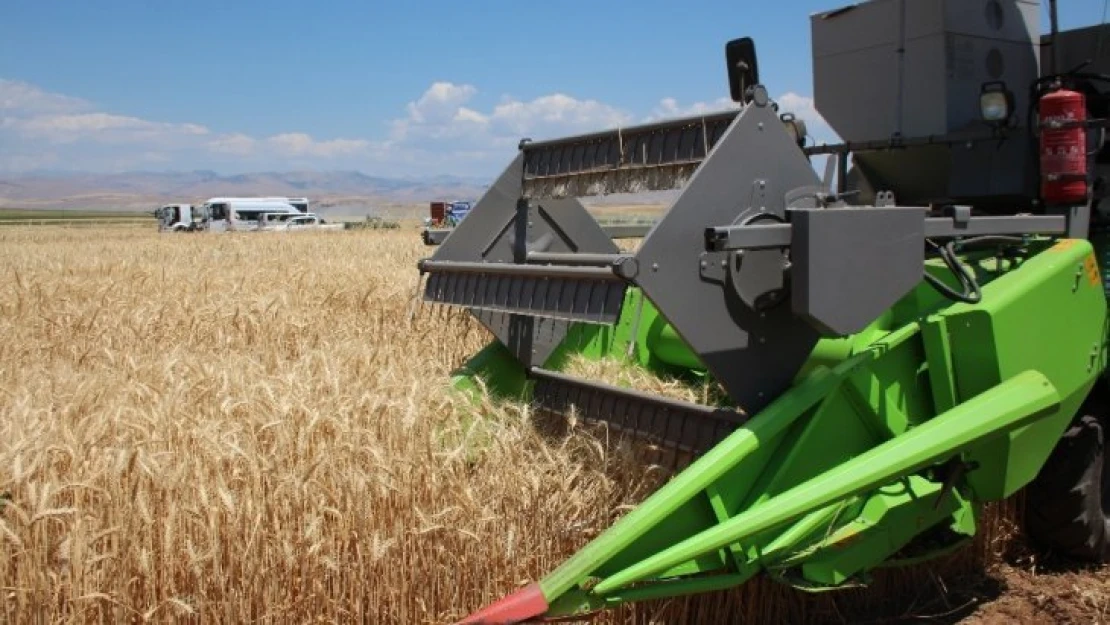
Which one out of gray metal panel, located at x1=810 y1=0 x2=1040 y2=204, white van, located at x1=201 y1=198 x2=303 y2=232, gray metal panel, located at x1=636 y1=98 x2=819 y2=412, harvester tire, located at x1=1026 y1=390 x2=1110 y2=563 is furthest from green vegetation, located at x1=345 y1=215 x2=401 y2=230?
gray metal panel, located at x1=636 y1=98 x2=819 y2=412

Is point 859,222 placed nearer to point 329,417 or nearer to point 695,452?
point 695,452

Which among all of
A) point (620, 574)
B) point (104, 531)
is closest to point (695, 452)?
point (620, 574)

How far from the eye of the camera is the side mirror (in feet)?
12.8

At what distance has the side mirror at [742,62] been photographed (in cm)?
390

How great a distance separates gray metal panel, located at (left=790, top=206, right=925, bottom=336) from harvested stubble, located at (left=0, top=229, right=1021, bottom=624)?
3.21 feet

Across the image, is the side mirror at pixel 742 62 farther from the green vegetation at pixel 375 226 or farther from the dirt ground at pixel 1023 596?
the green vegetation at pixel 375 226

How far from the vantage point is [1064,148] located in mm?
3602

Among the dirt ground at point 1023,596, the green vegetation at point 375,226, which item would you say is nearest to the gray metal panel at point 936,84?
the dirt ground at point 1023,596

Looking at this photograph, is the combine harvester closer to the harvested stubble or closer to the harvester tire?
the harvester tire

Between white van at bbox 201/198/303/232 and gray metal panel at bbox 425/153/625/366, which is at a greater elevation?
white van at bbox 201/198/303/232

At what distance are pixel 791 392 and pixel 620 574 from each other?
30.2 inches

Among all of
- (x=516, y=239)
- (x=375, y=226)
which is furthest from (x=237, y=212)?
(x=516, y=239)

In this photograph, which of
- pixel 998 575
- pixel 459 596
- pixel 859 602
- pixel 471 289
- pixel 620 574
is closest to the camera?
pixel 620 574

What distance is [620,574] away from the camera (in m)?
2.61
